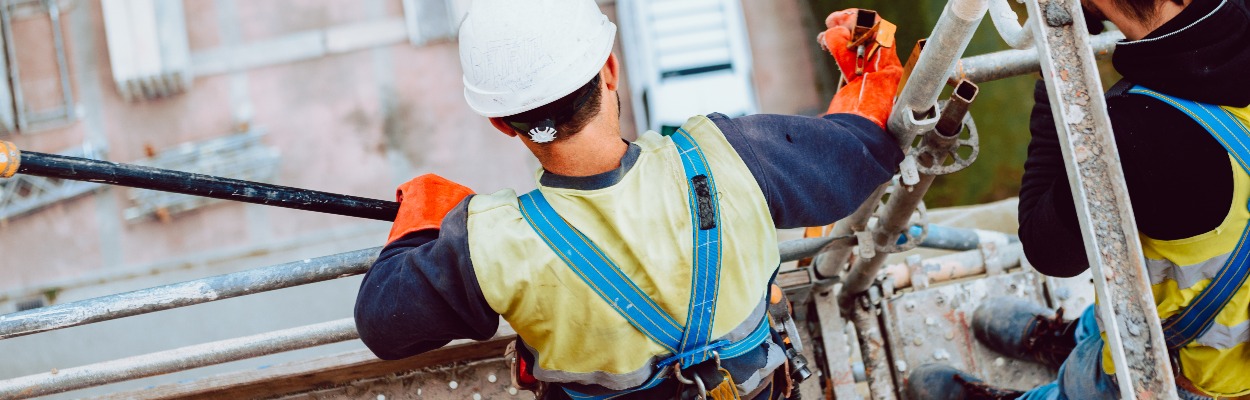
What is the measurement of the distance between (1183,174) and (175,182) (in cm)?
251

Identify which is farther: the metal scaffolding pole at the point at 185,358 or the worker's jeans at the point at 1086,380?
the metal scaffolding pole at the point at 185,358

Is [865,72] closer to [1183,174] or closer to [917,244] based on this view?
[1183,174]

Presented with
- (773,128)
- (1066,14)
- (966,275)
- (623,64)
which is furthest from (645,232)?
(623,64)

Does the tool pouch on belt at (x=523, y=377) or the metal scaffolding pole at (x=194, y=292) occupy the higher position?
the metal scaffolding pole at (x=194, y=292)

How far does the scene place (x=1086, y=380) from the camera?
319 centimetres

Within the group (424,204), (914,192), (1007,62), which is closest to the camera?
(424,204)

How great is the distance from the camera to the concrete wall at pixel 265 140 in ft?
45.9

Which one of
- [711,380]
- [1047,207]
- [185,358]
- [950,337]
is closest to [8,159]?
[185,358]

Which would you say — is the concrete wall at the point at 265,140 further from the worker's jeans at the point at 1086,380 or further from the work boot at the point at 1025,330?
the worker's jeans at the point at 1086,380

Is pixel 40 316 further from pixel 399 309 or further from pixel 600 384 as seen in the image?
pixel 600 384

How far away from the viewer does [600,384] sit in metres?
2.62

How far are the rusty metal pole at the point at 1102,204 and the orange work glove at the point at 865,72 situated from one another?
709 millimetres

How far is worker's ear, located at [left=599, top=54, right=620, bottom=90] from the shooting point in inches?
99.0

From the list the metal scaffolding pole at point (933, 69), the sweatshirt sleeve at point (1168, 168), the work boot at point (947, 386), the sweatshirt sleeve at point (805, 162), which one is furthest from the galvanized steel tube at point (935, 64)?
the work boot at point (947, 386)
